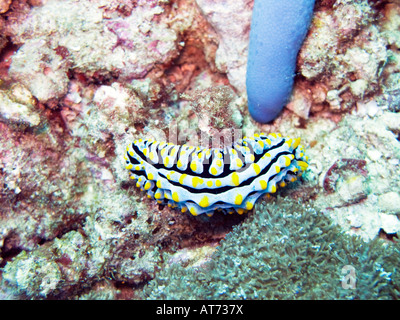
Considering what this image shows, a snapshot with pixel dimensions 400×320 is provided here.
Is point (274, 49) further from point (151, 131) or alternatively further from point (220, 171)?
point (151, 131)

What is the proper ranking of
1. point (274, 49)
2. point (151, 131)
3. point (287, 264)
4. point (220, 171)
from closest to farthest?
point (287, 264), point (220, 171), point (274, 49), point (151, 131)

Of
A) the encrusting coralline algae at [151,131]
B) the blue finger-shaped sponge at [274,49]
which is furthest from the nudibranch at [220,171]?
the blue finger-shaped sponge at [274,49]

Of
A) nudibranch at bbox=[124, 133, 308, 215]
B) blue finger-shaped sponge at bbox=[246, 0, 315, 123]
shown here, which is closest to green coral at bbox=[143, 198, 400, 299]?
nudibranch at bbox=[124, 133, 308, 215]

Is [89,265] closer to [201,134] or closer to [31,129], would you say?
[31,129]

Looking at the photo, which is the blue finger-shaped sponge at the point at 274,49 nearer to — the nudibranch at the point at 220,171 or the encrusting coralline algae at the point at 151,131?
the encrusting coralline algae at the point at 151,131

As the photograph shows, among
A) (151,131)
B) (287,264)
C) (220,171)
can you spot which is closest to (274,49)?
(220,171)
